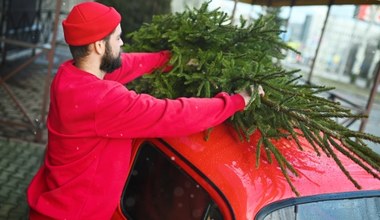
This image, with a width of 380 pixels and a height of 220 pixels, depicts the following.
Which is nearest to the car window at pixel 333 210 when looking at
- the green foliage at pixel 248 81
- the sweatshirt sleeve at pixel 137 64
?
the green foliage at pixel 248 81

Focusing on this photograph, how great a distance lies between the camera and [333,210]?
1.95m

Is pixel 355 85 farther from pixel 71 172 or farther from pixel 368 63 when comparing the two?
pixel 71 172

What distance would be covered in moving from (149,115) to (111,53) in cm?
41

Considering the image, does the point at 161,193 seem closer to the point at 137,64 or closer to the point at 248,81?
the point at 248,81

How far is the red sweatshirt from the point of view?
6.11ft

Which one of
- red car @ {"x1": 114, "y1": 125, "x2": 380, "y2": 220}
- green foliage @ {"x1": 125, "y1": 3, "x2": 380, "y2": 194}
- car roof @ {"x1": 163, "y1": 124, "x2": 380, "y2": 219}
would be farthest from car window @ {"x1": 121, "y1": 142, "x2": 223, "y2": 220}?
green foliage @ {"x1": 125, "y1": 3, "x2": 380, "y2": 194}

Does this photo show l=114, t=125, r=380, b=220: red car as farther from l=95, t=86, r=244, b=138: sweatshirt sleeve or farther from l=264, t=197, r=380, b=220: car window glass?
l=95, t=86, r=244, b=138: sweatshirt sleeve

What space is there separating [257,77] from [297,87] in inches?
12.9

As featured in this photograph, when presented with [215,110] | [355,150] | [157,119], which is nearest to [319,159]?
[355,150]

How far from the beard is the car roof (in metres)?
0.46

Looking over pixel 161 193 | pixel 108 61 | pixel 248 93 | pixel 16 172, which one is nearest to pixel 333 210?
pixel 248 93

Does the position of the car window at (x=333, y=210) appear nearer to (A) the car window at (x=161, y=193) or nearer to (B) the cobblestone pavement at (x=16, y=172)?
(A) the car window at (x=161, y=193)

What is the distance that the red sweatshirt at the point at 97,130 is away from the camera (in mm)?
1861

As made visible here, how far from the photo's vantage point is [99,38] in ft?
6.48
